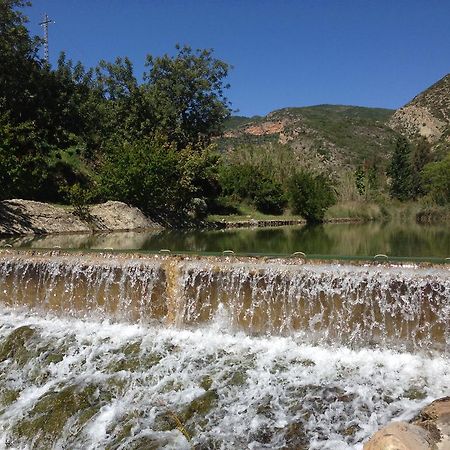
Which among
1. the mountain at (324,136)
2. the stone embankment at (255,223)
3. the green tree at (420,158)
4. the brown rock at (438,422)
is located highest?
the mountain at (324,136)

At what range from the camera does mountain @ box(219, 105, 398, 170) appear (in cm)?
7331

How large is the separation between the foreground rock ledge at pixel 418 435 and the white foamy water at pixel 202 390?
1095 millimetres

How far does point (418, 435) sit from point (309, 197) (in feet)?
106

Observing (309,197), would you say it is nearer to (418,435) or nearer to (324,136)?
(418,435)

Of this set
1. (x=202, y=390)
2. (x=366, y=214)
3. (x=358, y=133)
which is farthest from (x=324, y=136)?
(x=202, y=390)

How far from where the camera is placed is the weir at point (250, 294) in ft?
22.1

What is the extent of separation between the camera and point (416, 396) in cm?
537

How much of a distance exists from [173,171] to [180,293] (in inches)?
A: 702

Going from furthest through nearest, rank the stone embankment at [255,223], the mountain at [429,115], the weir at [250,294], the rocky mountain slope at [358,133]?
the mountain at [429,115], the rocky mountain slope at [358,133], the stone embankment at [255,223], the weir at [250,294]

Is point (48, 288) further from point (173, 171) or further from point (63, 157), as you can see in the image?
point (63, 157)

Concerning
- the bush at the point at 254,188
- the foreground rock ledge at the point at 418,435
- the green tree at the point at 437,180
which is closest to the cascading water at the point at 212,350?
the foreground rock ledge at the point at 418,435

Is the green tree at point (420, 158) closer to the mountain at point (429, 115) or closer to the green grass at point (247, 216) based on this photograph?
the mountain at point (429, 115)

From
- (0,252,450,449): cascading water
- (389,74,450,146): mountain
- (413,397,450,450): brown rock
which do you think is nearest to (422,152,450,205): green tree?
(389,74,450,146): mountain

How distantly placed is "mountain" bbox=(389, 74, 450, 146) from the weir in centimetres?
6716
